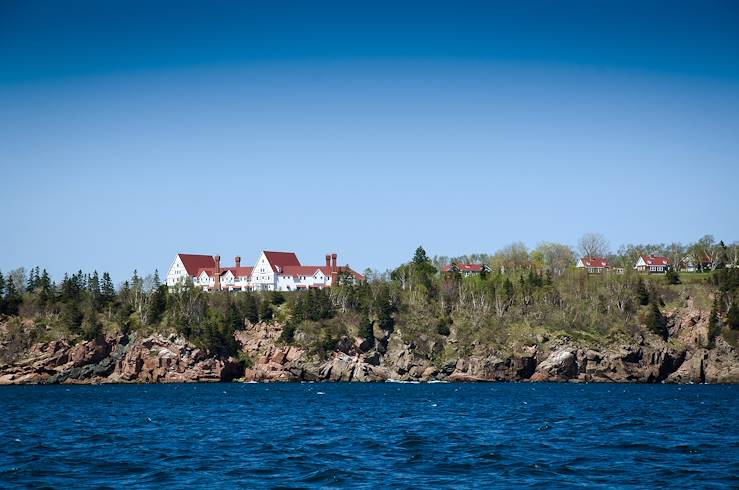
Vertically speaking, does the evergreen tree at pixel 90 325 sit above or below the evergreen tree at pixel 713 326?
above

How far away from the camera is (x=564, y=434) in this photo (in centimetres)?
6278

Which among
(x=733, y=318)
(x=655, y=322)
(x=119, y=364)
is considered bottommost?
(x=119, y=364)

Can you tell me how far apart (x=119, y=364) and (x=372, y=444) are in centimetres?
12112

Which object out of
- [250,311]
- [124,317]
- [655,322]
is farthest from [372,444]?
[124,317]

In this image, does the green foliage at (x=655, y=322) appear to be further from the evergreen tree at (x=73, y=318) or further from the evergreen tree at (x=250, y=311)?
the evergreen tree at (x=73, y=318)

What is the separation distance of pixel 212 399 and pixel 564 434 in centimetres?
5740

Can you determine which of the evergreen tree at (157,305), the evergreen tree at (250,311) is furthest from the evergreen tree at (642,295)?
the evergreen tree at (157,305)

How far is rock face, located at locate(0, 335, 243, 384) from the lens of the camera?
16288 centimetres

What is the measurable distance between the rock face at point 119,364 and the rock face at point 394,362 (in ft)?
0.68

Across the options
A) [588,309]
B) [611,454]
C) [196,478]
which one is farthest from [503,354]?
[196,478]

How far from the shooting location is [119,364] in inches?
6531

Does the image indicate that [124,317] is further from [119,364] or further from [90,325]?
[119,364]

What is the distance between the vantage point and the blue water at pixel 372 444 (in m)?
44.3

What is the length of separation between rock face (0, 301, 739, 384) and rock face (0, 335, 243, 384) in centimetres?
21
